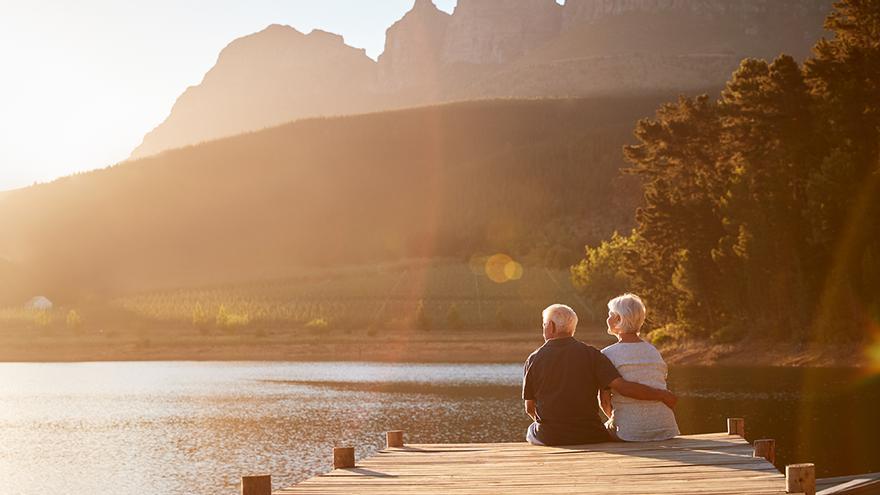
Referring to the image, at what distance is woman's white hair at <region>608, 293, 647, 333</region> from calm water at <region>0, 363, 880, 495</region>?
39.3 feet

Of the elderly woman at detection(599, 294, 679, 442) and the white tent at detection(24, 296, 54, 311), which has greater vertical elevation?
the white tent at detection(24, 296, 54, 311)

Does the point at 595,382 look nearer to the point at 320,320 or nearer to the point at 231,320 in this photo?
the point at 320,320

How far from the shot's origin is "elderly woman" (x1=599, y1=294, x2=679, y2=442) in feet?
37.0

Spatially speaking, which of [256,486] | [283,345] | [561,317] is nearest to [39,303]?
[283,345]

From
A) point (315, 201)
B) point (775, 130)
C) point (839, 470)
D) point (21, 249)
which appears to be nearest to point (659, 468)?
point (839, 470)

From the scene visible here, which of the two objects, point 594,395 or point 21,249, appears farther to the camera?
point 21,249

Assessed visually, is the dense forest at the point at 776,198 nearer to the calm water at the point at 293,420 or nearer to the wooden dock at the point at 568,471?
the calm water at the point at 293,420

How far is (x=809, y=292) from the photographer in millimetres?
59062

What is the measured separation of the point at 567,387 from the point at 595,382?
0.29m

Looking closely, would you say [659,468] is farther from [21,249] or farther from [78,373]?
[21,249]

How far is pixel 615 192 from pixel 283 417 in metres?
129

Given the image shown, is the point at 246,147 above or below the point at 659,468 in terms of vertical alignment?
above

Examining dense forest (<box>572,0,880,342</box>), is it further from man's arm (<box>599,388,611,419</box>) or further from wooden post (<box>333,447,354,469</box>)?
wooden post (<box>333,447,354,469</box>)

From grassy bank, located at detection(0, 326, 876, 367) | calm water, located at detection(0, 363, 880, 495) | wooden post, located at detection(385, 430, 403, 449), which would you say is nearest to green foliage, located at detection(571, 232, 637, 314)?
grassy bank, located at detection(0, 326, 876, 367)
